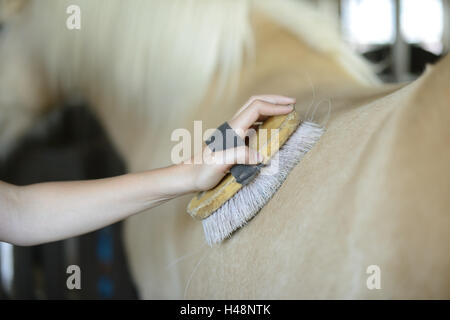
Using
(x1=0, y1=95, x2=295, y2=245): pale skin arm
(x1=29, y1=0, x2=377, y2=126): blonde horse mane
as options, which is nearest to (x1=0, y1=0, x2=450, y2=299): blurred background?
(x1=29, y1=0, x2=377, y2=126): blonde horse mane

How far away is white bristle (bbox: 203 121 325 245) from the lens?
0.99ft

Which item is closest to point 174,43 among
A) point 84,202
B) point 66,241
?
point 84,202

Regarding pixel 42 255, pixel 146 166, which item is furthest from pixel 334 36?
pixel 42 255

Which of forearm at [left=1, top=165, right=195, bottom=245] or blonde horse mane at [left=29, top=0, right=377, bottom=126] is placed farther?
blonde horse mane at [left=29, top=0, right=377, bottom=126]

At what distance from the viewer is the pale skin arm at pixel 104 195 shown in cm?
31

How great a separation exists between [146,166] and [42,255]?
403 mm

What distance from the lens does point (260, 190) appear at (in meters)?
0.30

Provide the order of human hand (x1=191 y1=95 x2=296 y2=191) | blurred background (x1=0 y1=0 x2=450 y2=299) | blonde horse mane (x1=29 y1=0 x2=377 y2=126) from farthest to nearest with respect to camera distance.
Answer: blurred background (x1=0 y1=0 x2=450 y2=299)
blonde horse mane (x1=29 y1=0 x2=377 y2=126)
human hand (x1=191 y1=95 x2=296 y2=191)

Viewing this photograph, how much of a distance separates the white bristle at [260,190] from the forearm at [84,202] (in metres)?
0.03

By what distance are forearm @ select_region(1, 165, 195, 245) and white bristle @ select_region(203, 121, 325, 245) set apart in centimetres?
3

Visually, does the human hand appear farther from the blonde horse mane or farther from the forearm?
the blonde horse mane

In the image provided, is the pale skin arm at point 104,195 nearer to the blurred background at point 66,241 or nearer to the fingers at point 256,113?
the fingers at point 256,113

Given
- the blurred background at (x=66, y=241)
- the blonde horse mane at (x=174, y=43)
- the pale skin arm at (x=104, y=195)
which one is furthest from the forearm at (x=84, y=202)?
the blurred background at (x=66, y=241)

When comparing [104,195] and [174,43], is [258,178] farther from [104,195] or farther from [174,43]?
[174,43]
